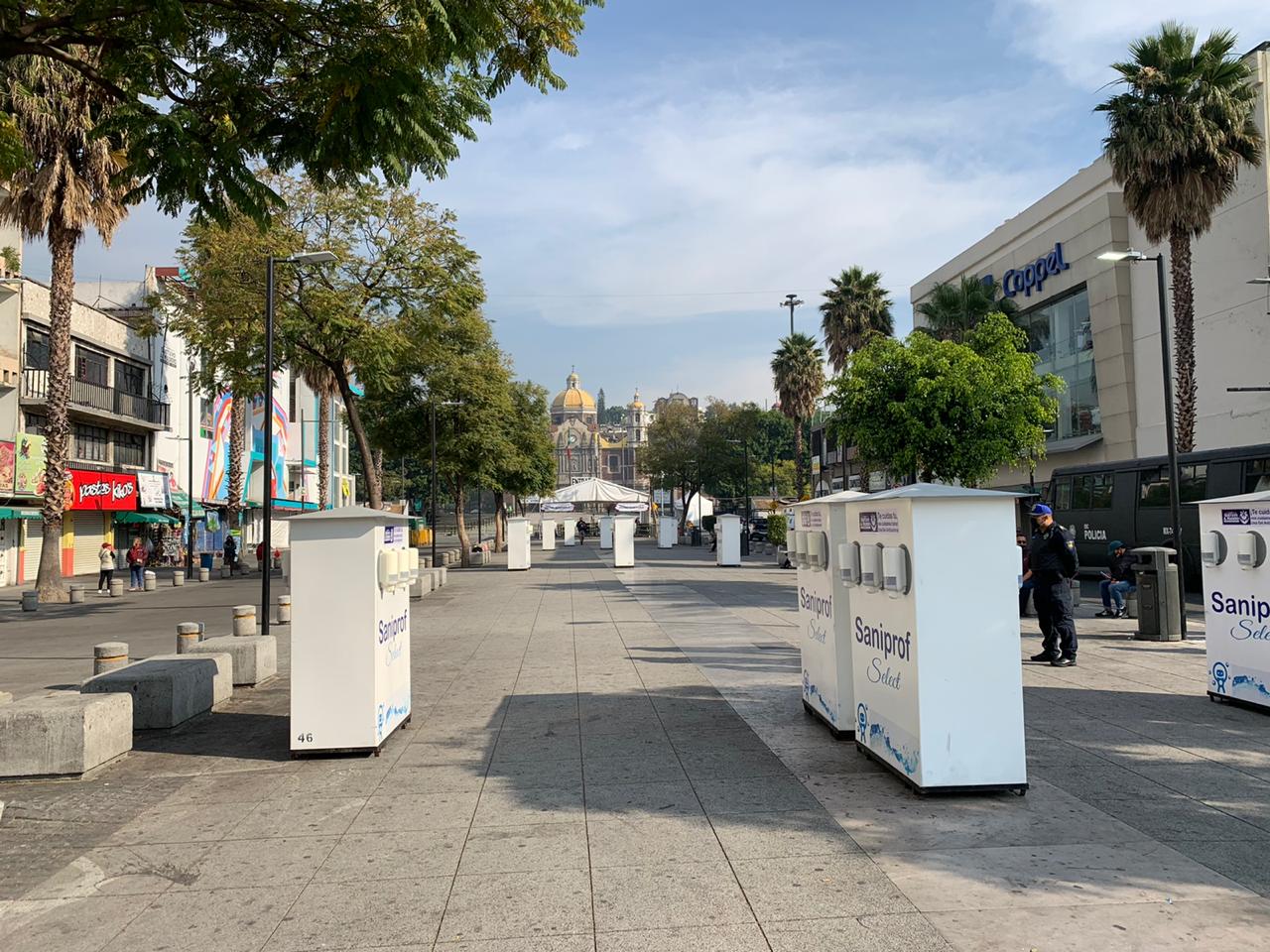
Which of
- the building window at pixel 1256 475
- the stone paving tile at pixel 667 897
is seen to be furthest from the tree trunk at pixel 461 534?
the stone paving tile at pixel 667 897

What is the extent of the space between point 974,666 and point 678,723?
125 inches

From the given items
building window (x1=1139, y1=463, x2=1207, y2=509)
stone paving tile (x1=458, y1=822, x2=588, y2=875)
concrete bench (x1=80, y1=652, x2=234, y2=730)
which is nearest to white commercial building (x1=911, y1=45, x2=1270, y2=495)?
building window (x1=1139, y1=463, x2=1207, y2=509)

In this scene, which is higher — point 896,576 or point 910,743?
point 896,576

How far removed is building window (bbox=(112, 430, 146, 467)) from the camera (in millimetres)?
39375

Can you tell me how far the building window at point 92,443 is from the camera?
36469 mm

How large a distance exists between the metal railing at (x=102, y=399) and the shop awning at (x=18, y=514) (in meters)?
3.79

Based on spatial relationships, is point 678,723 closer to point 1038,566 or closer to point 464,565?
point 1038,566

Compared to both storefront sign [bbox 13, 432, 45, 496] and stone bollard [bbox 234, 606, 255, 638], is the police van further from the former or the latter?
storefront sign [bbox 13, 432, 45, 496]

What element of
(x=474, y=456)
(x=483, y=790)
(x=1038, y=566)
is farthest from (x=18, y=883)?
(x=474, y=456)

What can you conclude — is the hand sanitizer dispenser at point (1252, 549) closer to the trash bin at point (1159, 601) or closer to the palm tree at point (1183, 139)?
the trash bin at point (1159, 601)

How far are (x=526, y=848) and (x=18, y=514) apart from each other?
32.3 metres

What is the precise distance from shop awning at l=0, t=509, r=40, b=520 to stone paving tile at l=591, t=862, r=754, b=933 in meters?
32.5

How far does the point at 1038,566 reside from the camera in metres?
11.2

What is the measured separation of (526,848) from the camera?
213 inches
